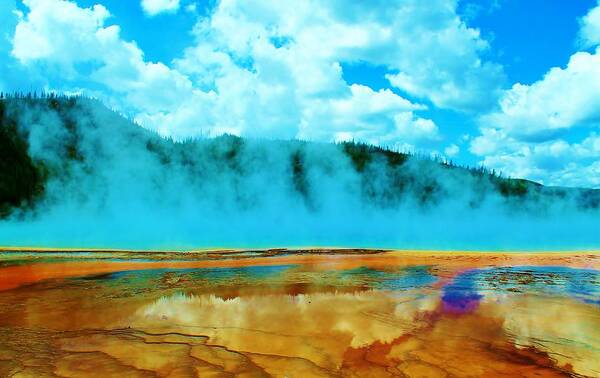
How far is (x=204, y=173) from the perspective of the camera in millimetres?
39875

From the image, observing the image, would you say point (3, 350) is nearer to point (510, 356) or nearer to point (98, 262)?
point (510, 356)

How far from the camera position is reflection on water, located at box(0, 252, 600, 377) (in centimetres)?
357

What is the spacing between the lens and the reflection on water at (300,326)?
3.57m

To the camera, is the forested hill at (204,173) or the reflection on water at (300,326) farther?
the forested hill at (204,173)

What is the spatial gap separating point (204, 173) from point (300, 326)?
36.2 metres

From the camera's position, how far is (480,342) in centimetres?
417

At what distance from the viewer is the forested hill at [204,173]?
34.0m

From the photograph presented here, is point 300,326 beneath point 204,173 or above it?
beneath

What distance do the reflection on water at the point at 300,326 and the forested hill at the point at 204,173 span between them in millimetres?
26603

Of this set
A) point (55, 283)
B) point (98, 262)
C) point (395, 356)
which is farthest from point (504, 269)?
point (98, 262)

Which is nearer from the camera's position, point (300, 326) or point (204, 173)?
point (300, 326)

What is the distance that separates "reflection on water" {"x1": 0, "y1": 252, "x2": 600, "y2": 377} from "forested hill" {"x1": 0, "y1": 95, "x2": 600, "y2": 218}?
2660 cm

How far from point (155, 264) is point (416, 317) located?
25.3ft

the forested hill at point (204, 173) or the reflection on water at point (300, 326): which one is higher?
the forested hill at point (204, 173)
